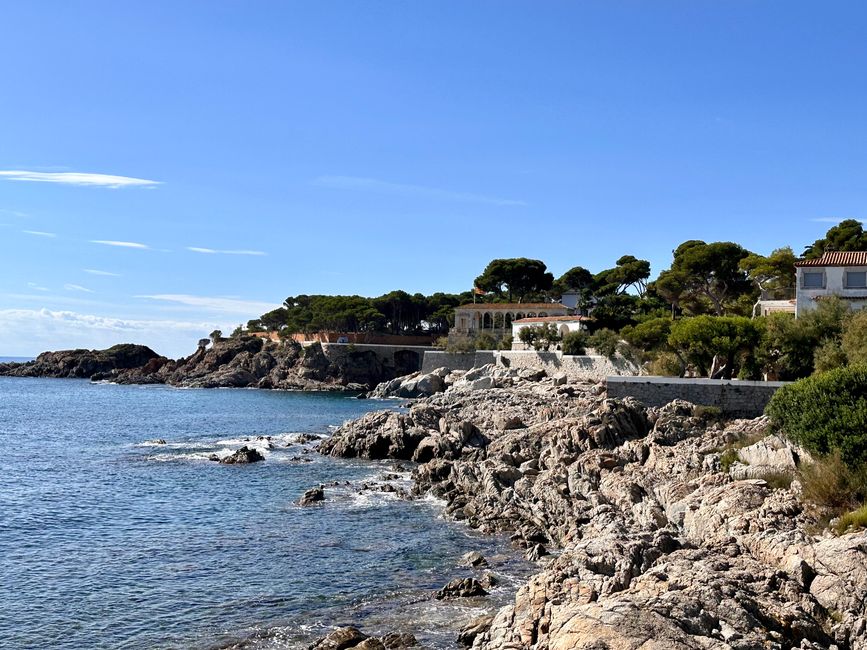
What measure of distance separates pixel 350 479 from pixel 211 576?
1514cm

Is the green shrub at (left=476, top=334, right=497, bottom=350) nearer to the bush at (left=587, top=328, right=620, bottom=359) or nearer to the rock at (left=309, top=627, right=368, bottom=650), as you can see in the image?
the bush at (left=587, top=328, right=620, bottom=359)

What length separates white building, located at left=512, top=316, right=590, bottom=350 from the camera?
7931 cm

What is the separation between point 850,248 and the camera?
217 ft

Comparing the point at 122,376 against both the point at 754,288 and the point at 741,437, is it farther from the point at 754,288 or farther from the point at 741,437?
the point at 741,437

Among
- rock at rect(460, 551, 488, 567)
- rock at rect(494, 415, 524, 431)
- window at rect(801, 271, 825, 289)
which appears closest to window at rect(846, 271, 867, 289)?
window at rect(801, 271, 825, 289)

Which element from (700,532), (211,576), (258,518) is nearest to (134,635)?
(211,576)

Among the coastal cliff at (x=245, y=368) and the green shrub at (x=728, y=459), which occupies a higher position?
the coastal cliff at (x=245, y=368)

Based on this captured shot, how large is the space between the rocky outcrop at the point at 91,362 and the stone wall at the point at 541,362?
58573mm

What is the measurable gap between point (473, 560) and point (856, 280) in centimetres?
3860

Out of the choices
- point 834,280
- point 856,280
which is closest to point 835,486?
point 834,280

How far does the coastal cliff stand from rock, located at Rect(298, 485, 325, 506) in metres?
70.7

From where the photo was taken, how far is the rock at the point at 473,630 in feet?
49.9

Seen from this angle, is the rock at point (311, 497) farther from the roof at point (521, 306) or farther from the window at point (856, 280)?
the roof at point (521, 306)

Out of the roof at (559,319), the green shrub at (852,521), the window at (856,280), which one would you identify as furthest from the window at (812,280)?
the green shrub at (852,521)
